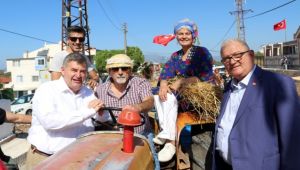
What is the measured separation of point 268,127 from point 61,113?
1797 mm

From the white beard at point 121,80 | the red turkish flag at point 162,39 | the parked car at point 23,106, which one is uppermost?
the red turkish flag at point 162,39

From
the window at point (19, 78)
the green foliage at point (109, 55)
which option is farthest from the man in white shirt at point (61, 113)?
the window at point (19, 78)

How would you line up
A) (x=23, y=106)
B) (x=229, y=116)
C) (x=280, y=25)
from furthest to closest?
(x=280, y=25) → (x=23, y=106) → (x=229, y=116)

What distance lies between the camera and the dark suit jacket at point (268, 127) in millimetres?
2740

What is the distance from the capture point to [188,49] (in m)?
4.88

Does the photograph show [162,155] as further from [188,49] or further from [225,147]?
[188,49]

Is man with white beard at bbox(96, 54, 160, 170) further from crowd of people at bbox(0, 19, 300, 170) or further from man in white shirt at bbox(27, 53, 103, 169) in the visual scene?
man in white shirt at bbox(27, 53, 103, 169)

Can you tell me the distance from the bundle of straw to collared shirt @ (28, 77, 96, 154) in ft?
4.06

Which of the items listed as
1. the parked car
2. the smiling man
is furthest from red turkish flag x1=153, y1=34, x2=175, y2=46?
the smiling man

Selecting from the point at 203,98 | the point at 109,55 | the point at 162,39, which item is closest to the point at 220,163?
the point at 203,98

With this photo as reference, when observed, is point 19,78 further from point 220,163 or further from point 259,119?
point 259,119

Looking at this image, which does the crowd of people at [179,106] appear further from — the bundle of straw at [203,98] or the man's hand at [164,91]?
the bundle of straw at [203,98]

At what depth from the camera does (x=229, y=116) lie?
318 cm

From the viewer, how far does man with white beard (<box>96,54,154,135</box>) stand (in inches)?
173
